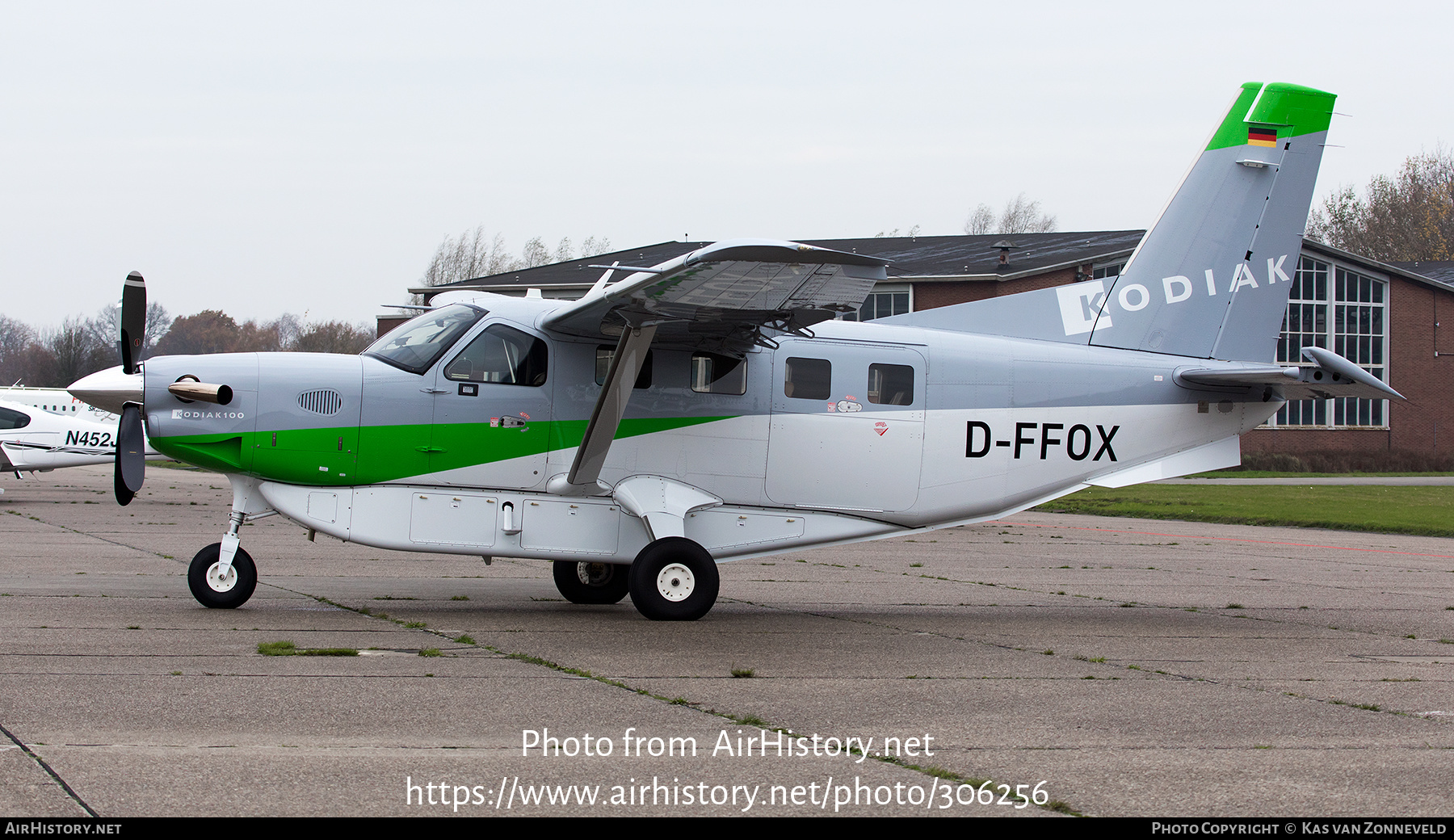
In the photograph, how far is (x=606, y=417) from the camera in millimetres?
10391

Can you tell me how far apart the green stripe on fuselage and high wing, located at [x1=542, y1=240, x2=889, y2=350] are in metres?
0.93

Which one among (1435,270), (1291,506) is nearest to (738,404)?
(1291,506)

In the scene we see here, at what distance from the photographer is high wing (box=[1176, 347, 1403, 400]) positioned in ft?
36.5

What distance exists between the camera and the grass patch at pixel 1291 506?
2627 cm

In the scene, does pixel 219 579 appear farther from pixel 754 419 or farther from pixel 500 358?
pixel 754 419

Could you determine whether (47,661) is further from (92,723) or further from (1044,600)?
(1044,600)

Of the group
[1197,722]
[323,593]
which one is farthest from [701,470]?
[1197,722]

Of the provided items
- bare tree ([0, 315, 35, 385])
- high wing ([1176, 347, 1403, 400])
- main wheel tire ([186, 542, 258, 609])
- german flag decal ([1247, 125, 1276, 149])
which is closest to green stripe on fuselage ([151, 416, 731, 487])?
main wheel tire ([186, 542, 258, 609])

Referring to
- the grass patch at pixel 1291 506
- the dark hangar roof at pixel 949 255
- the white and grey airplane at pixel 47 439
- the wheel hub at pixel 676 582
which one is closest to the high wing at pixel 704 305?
the wheel hub at pixel 676 582

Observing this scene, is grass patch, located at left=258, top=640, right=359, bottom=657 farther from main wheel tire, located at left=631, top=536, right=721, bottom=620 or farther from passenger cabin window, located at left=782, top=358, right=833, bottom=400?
passenger cabin window, located at left=782, top=358, right=833, bottom=400

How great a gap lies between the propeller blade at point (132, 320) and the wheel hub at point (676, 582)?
15.9 feet

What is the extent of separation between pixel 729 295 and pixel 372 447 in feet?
11.8

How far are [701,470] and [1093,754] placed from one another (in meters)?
5.81

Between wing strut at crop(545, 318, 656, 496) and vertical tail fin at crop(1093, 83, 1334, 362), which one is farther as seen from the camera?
vertical tail fin at crop(1093, 83, 1334, 362)
